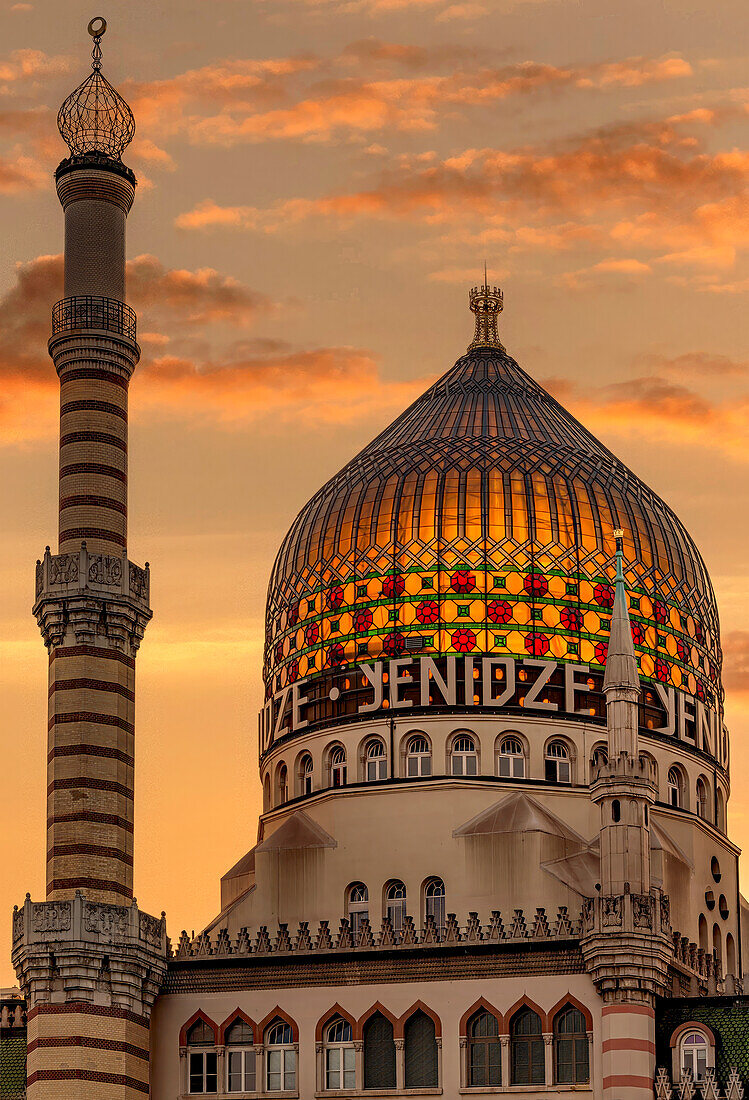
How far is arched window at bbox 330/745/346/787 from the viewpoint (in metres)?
68.4

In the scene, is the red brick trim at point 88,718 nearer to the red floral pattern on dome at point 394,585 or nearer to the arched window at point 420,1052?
the arched window at point 420,1052

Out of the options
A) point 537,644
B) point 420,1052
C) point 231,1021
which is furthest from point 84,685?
point 537,644

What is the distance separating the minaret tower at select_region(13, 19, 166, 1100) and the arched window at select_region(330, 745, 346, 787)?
7763mm

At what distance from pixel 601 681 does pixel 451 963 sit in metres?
11.0

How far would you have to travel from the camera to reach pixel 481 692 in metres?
67.8

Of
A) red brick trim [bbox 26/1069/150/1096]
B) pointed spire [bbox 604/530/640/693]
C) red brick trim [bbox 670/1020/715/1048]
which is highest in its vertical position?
pointed spire [bbox 604/530/640/693]

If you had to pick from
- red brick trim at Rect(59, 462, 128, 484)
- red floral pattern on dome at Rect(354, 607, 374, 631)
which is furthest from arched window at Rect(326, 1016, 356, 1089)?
red brick trim at Rect(59, 462, 128, 484)

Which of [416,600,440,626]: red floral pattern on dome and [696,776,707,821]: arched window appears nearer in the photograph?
[416,600,440,626]: red floral pattern on dome

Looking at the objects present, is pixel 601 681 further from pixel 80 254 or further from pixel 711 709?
pixel 80 254

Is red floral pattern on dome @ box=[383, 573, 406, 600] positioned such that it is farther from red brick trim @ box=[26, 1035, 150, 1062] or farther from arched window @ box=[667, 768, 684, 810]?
red brick trim @ box=[26, 1035, 150, 1062]

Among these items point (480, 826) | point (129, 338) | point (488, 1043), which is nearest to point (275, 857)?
point (480, 826)

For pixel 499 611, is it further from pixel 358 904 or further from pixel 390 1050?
pixel 390 1050

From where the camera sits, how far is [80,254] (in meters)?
65.1

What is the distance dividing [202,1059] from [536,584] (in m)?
15.5
